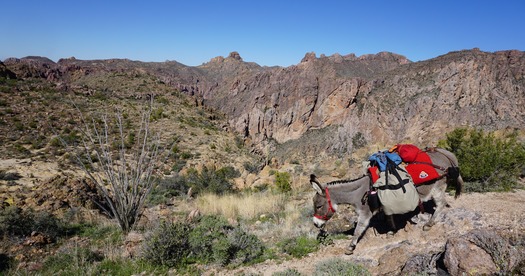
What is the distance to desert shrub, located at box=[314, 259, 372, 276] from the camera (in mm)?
4105

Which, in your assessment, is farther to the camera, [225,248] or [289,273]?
[225,248]

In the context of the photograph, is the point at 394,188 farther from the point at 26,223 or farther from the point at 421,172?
the point at 26,223

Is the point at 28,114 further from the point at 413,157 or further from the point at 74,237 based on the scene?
the point at 413,157

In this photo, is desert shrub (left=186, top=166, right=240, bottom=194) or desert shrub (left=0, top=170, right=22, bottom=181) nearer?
desert shrub (left=186, top=166, right=240, bottom=194)

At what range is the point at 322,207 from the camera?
17.5 ft

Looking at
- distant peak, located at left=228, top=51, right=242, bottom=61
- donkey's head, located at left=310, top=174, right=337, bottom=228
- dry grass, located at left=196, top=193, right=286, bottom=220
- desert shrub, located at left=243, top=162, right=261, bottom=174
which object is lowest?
desert shrub, located at left=243, top=162, right=261, bottom=174

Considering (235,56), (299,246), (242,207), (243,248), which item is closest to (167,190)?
(242,207)

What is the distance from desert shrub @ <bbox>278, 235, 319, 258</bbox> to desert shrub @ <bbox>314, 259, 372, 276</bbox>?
81cm

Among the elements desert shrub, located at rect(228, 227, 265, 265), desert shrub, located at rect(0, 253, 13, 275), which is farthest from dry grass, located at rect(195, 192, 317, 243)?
desert shrub, located at rect(0, 253, 13, 275)

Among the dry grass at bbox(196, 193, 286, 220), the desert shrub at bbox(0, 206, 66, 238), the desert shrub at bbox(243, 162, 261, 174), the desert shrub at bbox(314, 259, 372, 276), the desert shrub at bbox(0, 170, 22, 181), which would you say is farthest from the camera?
the desert shrub at bbox(243, 162, 261, 174)

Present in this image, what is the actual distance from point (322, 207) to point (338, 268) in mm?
1272

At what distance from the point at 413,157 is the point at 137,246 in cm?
620

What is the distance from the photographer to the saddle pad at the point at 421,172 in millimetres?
5212

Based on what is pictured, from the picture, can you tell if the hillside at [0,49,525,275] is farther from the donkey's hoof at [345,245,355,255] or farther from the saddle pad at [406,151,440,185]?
the saddle pad at [406,151,440,185]
